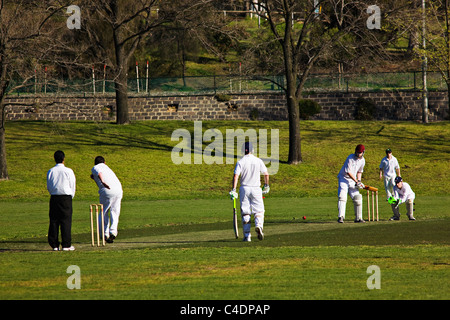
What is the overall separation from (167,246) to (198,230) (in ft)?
12.1

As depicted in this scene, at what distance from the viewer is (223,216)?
74.4ft

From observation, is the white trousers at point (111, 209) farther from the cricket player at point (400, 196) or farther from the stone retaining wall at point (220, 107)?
the stone retaining wall at point (220, 107)

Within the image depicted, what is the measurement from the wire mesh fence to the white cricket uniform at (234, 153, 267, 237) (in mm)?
32661

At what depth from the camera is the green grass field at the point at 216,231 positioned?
10.0 m

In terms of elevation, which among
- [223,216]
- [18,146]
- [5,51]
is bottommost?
[223,216]

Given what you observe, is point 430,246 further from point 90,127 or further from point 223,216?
point 90,127

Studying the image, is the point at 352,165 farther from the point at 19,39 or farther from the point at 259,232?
the point at 19,39

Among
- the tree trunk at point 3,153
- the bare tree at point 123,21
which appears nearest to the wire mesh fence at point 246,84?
the bare tree at point 123,21

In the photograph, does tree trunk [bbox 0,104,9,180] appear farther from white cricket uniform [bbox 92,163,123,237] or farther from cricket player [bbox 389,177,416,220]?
cricket player [bbox 389,177,416,220]

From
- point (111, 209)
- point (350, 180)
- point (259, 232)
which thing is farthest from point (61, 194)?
point (350, 180)

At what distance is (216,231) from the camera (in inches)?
715

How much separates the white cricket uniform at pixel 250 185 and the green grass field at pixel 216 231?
72 centimetres

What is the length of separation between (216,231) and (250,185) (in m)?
3.86

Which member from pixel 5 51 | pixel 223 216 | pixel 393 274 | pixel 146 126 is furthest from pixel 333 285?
pixel 146 126
